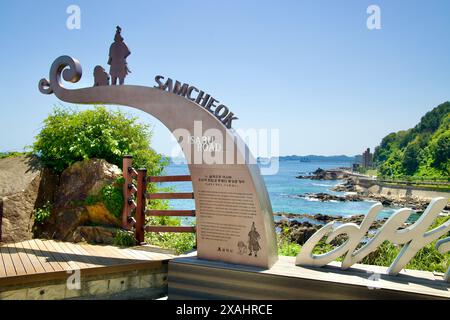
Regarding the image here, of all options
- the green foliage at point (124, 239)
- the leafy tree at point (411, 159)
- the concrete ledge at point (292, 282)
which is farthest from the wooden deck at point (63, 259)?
the leafy tree at point (411, 159)

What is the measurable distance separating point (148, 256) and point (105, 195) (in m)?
1.69

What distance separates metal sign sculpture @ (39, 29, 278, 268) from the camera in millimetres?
4348

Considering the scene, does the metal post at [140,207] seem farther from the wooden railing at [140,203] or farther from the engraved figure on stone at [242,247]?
the engraved figure on stone at [242,247]

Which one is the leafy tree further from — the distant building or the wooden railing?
the wooden railing

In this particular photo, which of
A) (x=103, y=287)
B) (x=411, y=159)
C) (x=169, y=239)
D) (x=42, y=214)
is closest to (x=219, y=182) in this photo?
(x=103, y=287)

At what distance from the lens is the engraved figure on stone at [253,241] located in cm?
434

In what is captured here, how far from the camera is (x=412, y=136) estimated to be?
2945 inches

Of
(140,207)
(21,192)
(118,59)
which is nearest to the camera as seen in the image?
(118,59)

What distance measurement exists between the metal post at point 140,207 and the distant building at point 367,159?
282 feet

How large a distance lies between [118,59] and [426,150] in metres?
64.9

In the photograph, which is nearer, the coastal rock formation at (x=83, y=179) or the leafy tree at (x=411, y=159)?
the coastal rock formation at (x=83, y=179)

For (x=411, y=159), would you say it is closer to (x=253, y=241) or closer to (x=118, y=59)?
(x=253, y=241)

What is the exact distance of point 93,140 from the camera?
701 cm

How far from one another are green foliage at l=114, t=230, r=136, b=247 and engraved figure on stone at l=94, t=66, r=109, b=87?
2530mm
